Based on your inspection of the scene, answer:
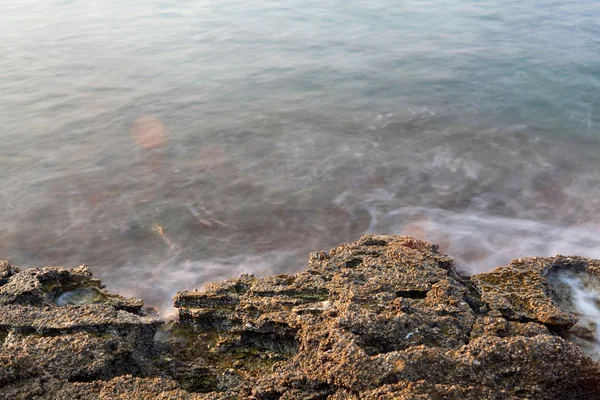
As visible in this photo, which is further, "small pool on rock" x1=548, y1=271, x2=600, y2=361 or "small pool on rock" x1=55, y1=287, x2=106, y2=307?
"small pool on rock" x1=55, y1=287, x2=106, y2=307

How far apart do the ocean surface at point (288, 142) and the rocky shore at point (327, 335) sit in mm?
1850

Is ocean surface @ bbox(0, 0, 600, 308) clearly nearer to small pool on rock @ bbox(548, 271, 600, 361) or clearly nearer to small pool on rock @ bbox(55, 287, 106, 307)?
small pool on rock @ bbox(55, 287, 106, 307)

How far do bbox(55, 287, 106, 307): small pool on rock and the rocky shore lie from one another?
21mm

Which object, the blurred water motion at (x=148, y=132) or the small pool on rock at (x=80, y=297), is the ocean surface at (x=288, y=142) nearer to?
the blurred water motion at (x=148, y=132)

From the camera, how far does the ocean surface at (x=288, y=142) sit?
7.96 meters

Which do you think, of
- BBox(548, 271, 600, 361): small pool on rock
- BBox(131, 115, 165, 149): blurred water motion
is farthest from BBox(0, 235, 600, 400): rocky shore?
BBox(131, 115, 165, 149): blurred water motion

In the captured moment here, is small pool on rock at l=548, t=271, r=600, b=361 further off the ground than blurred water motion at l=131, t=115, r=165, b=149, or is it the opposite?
blurred water motion at l=131, t=115, r=165, b=149

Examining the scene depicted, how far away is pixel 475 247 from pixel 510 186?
2459 millimetres

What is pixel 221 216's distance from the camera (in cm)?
871

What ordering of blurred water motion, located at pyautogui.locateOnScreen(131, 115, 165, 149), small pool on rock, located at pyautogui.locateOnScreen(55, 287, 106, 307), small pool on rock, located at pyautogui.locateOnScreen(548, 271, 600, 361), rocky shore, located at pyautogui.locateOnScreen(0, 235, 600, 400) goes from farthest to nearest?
blurred water motion, located at pyautogui.locateOnScreen(131, 115, 165, 149)
small pool on rock, located at pyautogui.locateOnScreen(55, 287, 106, 307)
small pool on rock, located at pyautogui.locateOnScreen(548, 271, 600, 361)
rocky shore, located at pyautogui.locateOnScreen(0, 235, 600, 400)

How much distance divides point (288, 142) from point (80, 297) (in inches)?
276

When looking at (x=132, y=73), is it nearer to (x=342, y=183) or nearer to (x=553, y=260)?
(x=342, y=183)

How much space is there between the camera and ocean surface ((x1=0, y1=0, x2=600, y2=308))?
7.96m

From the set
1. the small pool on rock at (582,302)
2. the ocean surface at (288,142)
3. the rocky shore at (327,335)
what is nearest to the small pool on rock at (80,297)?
the rocky shore at (327,335)
